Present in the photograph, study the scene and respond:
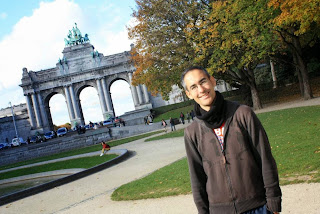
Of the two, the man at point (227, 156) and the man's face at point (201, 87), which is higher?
the man's face at point (201, 87)

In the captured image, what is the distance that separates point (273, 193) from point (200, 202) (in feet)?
2.22

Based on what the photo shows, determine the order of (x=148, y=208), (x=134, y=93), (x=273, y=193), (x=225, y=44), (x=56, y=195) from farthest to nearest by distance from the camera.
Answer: (x=134, y=93) < (x=225, y=44) < (x=56, y=195) < (x=148, y=208) < (x=273, y=193)

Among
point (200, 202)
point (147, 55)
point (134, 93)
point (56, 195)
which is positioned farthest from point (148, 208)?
point (134, 93)

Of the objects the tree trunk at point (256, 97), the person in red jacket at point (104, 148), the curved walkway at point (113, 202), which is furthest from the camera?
the tree trunk at point (256, 97)

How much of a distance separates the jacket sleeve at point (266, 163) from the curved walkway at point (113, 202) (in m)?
2.47

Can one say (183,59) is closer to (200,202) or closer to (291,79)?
(291,79)

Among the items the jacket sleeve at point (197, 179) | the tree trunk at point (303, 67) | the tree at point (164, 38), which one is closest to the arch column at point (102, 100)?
the tree at point (164, 38)

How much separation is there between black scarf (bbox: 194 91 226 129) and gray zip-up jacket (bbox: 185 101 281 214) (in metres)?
0.05

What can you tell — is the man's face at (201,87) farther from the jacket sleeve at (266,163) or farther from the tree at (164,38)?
the tree at (164,38)

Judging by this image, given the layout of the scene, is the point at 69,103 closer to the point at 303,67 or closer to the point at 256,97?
the point at 256,97

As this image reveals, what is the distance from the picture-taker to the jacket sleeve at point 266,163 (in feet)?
8.86

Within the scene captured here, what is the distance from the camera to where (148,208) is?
7.16 metres

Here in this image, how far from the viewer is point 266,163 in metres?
2.78

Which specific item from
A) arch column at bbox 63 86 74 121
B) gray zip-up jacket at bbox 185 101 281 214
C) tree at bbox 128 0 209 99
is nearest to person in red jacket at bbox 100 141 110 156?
tree at bbox 128 0 209 99
